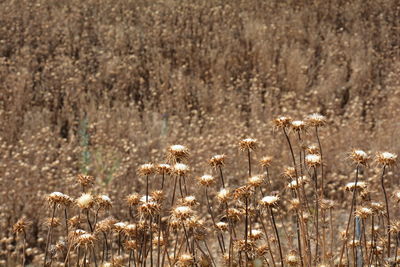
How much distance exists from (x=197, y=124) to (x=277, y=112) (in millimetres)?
964

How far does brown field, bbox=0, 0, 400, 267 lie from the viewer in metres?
4.53

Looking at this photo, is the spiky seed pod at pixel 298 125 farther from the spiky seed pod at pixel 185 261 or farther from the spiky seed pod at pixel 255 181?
the spiky seed pod at pixel 185 261

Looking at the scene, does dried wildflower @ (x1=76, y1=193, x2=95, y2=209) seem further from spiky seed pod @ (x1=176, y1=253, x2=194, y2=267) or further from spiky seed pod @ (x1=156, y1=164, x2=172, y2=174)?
spiky seed pod @ (x1=176, y1=253, x2=194, y2=267)

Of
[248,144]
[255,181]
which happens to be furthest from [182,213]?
[248,144]

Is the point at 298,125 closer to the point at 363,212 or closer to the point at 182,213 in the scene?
the point at 363,212

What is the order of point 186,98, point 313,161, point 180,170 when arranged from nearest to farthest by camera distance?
point 180,170, point 313,161, point 186,98

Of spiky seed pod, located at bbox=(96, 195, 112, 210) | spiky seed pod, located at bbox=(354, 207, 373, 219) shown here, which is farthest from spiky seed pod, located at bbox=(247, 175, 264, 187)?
spiky seed pod, located at bbox=(96, 195, 112, 210)

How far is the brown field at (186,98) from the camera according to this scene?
14.9ft

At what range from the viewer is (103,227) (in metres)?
1.52


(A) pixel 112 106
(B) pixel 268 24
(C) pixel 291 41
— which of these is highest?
(B) pixel 268 24

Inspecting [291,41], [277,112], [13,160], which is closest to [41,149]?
[13,160]

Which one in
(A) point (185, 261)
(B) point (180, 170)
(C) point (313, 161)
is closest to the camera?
(A) point (185, 261)

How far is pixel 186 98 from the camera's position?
21.6 feet

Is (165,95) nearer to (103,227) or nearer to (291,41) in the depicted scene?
(291,41)
